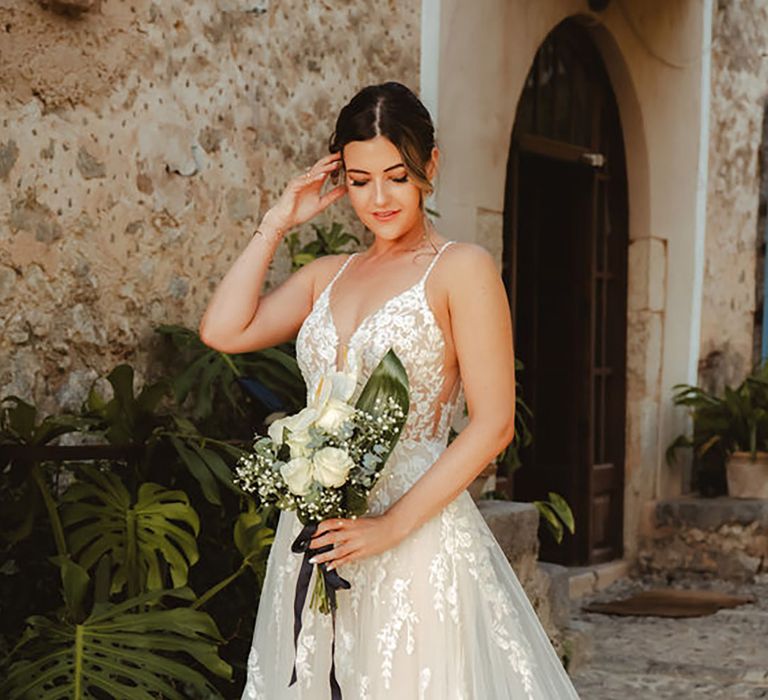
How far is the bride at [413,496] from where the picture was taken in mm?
2480

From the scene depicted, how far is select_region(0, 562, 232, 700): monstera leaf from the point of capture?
3.24 m

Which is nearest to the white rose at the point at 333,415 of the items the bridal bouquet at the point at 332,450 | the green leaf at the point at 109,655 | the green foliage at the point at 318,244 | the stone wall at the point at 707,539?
the bridal bouquet at the point at 332,450

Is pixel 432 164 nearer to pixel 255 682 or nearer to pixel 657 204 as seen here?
pixel 255 682

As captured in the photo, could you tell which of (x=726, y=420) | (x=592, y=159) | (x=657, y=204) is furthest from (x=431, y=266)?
(x=726, y=420)

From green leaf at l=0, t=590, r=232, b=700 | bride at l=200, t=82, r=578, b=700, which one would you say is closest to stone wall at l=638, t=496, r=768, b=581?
green leaf at l=0, t=590, r=232, b=700

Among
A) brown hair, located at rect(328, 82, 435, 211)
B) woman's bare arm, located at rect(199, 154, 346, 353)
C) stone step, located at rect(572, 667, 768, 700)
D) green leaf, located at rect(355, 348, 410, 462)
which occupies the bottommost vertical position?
stone step, located at rect(572, 667, 768, 700)

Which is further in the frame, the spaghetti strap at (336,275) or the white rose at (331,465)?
the spaghetti strap at (336,275)

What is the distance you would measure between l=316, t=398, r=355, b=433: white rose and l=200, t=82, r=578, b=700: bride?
5.0 inches

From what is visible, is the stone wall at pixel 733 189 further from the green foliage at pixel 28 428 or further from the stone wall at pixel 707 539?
the green foliage at pixel 28 428

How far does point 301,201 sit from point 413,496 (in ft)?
2.33

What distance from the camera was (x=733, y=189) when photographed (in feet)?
30.1

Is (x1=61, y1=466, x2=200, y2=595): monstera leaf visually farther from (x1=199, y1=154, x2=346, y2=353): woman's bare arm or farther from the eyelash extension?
the eyelash extension

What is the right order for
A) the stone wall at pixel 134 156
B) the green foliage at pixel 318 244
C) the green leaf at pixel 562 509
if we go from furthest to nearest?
the green leaf at pixel 562 509, the green foliage at pixel 318 244, the stone wall at pixel 134 156

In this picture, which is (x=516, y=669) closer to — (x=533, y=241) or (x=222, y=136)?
(x=222, y=136)
